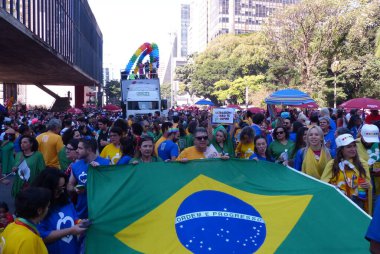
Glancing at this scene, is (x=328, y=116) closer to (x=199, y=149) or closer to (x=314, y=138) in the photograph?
(x=314, y=138)

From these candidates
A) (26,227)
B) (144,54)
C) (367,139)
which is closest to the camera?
(26,227)

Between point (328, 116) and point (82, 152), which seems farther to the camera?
point (328, 116)

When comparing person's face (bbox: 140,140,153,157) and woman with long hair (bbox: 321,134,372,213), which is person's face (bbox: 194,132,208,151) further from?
woman with long hair (bbox: 321,134,372,213)

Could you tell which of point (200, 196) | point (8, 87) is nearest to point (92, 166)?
point (200, 196)

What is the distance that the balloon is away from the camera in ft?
130

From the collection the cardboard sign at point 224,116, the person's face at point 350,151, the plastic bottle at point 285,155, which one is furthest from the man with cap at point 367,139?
the cardboard sign at point 224,116

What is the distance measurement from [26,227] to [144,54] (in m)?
39.1

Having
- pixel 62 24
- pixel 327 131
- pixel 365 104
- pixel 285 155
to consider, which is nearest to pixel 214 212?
pixel 285 155

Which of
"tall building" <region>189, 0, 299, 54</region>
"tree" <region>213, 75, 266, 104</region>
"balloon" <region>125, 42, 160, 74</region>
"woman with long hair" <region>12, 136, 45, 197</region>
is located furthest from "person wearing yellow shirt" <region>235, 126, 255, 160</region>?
"tall building" <region>189, 0, 299, 54</region>

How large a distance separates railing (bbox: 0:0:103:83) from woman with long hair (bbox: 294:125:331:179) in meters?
16.9

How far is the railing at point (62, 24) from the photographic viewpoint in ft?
93.3

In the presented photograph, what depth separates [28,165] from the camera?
20.7 ft

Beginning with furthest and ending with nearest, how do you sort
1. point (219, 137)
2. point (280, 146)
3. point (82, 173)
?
point (219, 137)
point (280, 146)
point (82, 173)

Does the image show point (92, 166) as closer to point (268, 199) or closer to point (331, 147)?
point (268, 199)
